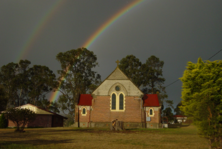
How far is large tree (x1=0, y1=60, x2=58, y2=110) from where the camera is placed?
65.5 metres

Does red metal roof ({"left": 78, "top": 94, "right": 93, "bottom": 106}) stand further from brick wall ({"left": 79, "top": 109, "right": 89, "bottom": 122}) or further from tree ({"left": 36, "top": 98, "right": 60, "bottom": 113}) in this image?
tree ({"left": 36, "top": 98, "right": 60, "bottom": 113})

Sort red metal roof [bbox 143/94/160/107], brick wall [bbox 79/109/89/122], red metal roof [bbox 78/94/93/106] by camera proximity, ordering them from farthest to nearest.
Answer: red metal roof [bbox 78/94/93/106]
brick wall [bbox 79/109/89/122]
red metal roof [bbox 143/94/160/107]

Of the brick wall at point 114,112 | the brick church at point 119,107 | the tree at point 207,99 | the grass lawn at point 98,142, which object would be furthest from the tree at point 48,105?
the tree at point 207,99

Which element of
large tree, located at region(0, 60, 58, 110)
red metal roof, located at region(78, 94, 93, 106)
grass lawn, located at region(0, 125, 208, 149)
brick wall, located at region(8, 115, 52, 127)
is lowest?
grass lawn, located at region(0, 125, 208, 149)

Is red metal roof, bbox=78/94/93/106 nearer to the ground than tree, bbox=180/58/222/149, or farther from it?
farther from it

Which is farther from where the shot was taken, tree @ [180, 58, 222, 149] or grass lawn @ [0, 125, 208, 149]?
grass lawn @ [0, 125, 208, 149]

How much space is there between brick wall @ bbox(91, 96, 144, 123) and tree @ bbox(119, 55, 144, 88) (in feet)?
84.3

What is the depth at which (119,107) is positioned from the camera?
41.5m

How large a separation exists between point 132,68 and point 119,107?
1129 inches

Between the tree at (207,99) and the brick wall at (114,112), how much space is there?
91.0 feet

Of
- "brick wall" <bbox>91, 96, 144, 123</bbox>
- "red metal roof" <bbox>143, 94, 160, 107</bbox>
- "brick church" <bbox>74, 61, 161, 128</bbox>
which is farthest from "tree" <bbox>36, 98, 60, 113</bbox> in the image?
"red metal roof" <bbox>143, 94, 160, 107</bbox>

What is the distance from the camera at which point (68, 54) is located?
59.4 meters

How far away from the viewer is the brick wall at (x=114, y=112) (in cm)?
4094

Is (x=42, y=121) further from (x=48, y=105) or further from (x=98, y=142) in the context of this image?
(x=98, y=142)
